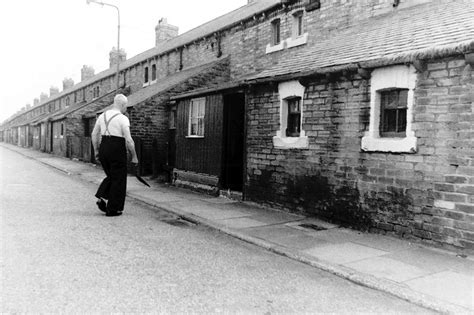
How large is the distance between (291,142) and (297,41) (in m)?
5.88

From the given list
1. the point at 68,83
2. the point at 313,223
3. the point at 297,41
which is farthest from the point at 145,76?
the point at 68,83

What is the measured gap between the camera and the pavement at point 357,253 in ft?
14.0

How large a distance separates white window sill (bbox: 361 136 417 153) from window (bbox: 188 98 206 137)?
6376mm

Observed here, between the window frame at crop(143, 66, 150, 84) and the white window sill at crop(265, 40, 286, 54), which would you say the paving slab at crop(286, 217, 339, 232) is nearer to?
the white window sill at crop(265, 40, 286, 54)

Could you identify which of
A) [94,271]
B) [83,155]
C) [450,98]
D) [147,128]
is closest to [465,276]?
[450,98]

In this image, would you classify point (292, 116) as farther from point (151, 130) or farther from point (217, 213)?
point (151, 130)

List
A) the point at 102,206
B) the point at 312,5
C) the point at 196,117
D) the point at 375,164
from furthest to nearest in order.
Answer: the point at 196,117 < the point at 312,5 < the point at 102,206 < the point at 375,164

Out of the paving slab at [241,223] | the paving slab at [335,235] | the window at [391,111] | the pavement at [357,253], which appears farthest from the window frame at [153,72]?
the paving slab at [335,235]

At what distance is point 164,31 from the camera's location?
30.4m

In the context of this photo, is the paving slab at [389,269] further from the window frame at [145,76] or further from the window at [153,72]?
the window frame at [145,76]

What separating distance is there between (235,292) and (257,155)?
606 cm

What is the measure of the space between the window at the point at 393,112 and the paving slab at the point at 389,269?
2.42 metres

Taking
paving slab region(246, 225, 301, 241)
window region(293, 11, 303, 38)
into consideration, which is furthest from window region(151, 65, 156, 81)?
paving slab region(246, 225, 301, 241)

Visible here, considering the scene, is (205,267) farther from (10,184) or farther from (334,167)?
(10,184)
